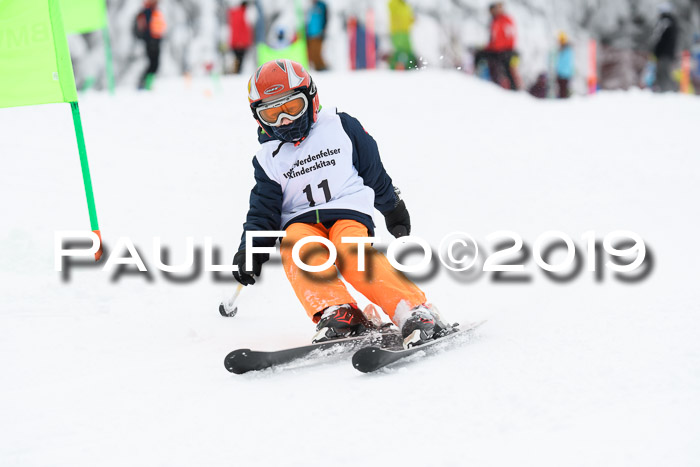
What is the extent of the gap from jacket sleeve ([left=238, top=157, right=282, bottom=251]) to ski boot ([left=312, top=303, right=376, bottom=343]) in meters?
0.60

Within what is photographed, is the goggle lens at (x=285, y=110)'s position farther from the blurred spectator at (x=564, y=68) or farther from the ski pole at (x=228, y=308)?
the blurred spectator at (x=564, y=68)

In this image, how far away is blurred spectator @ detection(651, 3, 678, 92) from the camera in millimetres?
13797

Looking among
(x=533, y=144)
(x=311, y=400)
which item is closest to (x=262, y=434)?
(x=311, y=400)

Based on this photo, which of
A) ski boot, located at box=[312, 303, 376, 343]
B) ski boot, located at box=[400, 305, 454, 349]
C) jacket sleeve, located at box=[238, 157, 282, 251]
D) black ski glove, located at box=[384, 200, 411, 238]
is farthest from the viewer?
black ski glove, located at box=[384, 200, 411, 238]

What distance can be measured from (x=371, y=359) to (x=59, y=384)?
4.07 feet

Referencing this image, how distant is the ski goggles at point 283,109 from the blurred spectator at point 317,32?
10.5m

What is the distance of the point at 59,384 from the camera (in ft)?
9.29

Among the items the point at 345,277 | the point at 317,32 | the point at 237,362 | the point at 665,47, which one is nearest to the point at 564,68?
the point at 665,47

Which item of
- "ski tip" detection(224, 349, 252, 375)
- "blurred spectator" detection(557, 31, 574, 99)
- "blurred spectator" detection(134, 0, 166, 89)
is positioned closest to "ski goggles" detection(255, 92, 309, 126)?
"ski tip" detection(224, 349, 252, 375)

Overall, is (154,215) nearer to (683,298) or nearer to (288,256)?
(288,256)

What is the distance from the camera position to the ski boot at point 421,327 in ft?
9.86

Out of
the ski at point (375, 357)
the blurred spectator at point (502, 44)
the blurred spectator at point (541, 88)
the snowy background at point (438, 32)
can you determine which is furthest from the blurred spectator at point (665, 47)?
the ski at point (375, 357)

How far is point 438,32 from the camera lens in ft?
65.2

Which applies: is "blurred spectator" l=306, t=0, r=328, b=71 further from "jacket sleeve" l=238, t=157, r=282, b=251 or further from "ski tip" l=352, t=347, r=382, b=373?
"ski tip" l=352, t=347, r=382, b=373
